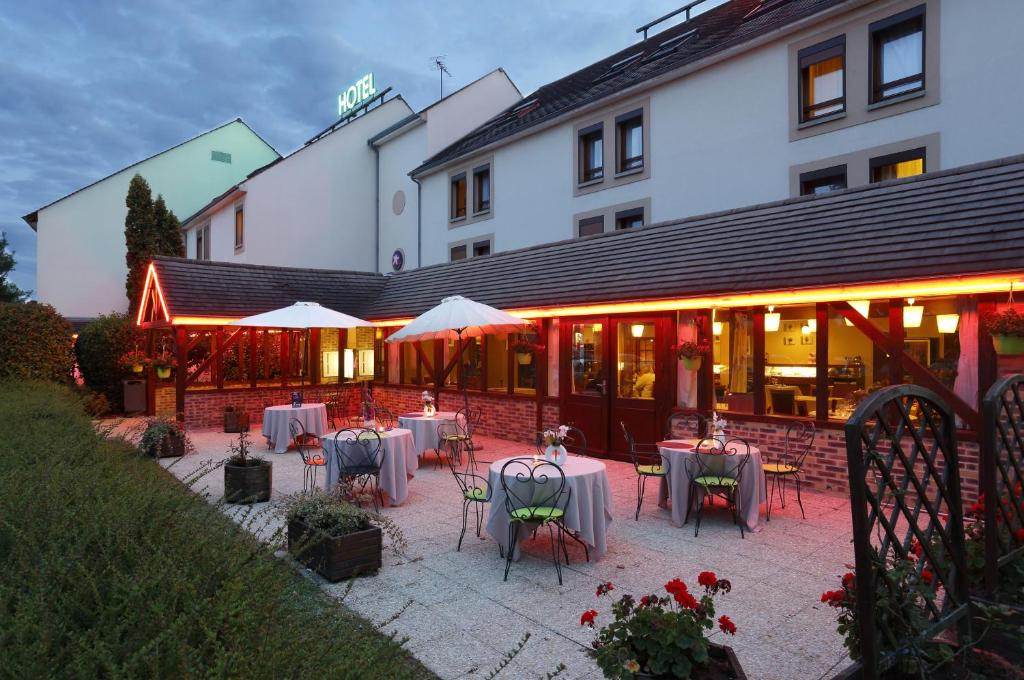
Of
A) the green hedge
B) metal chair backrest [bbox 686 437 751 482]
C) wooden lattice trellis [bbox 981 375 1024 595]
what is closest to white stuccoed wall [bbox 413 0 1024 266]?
metal chair backrest [bbox 686 437 751 482]

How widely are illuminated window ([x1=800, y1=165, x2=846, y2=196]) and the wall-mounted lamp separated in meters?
5.48

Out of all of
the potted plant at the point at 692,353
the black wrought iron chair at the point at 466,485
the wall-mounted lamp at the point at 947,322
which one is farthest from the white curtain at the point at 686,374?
A: the black wrought iron chair at the point at 466,485

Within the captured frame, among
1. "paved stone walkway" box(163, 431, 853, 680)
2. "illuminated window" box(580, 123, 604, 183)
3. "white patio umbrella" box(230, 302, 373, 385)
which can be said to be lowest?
"paved stone walkway" box(163, 431, 853, 680)

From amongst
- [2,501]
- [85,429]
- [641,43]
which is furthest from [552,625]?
[641,43]

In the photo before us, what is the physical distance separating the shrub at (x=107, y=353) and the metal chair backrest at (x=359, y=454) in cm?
1216

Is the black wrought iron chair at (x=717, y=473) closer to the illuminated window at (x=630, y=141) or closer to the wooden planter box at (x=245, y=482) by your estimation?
the wooden planter box at (x=245, y=482)

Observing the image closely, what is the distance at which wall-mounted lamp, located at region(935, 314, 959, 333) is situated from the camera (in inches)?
280

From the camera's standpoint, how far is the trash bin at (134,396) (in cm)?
1642

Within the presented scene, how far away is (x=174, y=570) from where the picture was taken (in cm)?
244

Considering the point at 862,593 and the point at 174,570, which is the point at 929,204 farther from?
the point at 174,570

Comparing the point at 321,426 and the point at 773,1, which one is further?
the point at 773,1

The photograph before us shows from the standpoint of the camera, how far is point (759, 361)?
8.64 metres

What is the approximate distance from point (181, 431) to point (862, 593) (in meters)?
11.2

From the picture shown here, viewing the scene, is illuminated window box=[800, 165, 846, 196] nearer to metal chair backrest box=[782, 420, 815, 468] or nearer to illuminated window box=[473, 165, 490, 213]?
metal chair backrest box=[782, 420, 815, 468]
